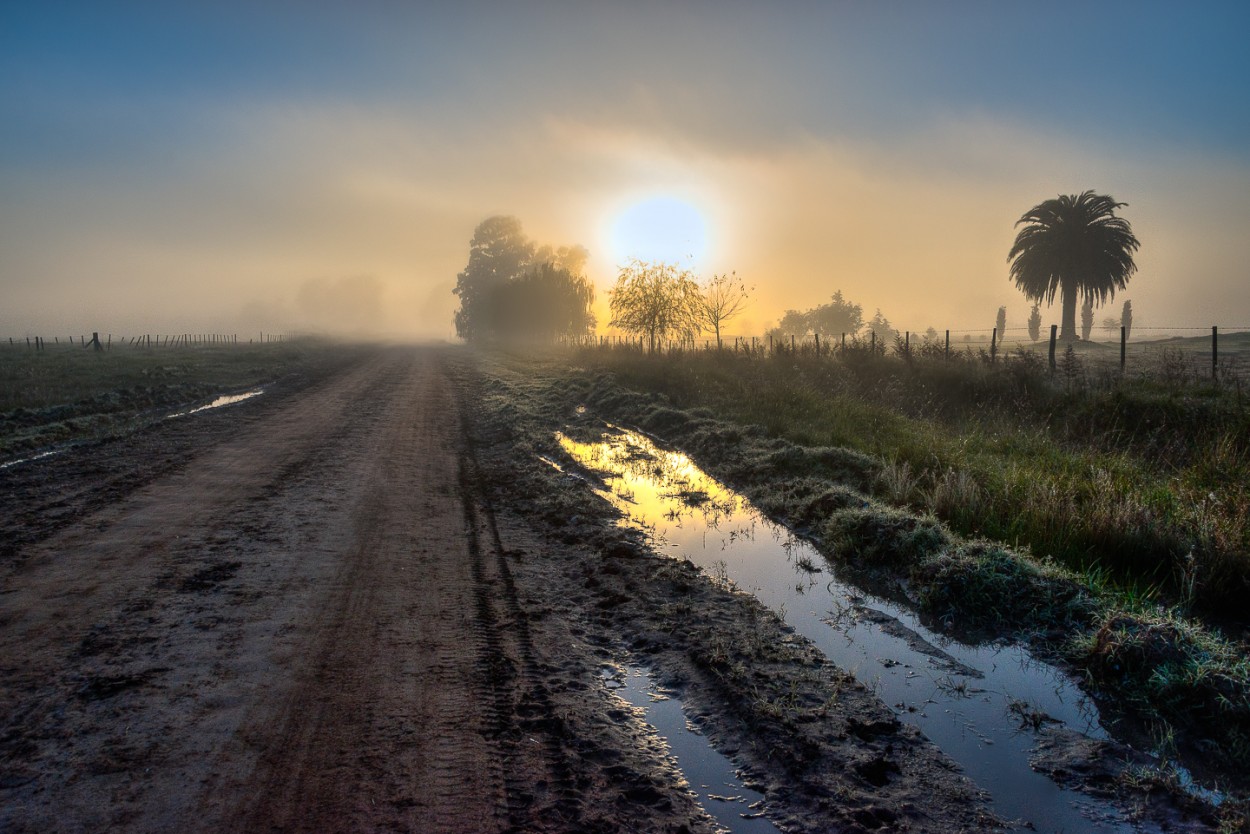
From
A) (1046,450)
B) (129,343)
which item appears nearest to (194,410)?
(1046,450)

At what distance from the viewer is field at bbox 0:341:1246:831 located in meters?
3.31

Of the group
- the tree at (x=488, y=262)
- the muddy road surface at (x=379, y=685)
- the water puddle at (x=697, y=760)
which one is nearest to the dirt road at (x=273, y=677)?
the muddy road surface at (x=379, y=685)

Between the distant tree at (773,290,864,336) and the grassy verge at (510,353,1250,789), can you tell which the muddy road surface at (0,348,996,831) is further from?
the distant tree at (773,290,864,336)

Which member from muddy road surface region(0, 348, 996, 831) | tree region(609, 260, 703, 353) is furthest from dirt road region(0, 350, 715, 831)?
tree region(609, 260, 703, 353)

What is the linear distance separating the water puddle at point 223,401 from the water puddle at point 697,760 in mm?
14704

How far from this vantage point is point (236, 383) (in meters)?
23.8

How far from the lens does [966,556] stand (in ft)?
21.1

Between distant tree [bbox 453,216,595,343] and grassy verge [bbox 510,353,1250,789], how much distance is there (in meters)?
50.2

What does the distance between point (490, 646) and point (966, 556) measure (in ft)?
15.1

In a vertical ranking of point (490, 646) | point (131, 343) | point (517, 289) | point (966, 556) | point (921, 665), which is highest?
point (517, 289)

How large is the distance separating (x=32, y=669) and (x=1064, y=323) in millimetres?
64575

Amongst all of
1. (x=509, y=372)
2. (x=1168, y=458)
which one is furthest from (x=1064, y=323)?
(x=1168, y=458)

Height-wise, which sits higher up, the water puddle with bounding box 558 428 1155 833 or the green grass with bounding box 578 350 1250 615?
the green grass with bounding box 578 350 1250 615

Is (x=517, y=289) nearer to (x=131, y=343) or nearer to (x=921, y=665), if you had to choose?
(x=131, y=343)
